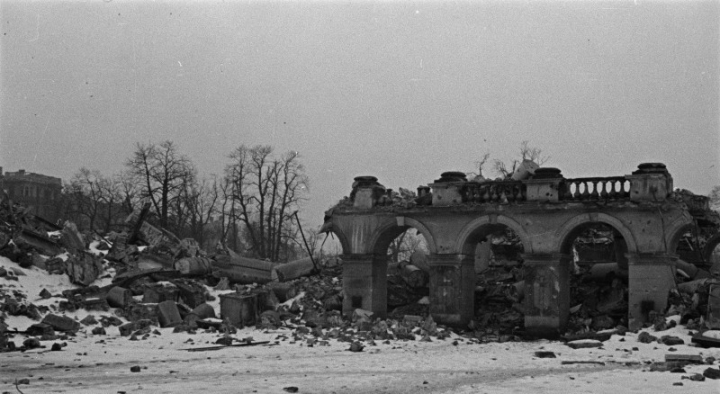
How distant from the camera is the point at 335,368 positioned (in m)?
14.8

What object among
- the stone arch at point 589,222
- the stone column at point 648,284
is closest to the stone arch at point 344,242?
the stone arch at point 589,222

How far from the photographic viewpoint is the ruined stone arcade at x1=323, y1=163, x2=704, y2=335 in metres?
21.9

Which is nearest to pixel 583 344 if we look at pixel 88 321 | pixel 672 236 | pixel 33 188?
pixel 672 236

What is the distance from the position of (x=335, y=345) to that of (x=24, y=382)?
8.31 m

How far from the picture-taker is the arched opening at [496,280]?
24.4 meters

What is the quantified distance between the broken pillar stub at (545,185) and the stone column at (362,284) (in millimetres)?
4980

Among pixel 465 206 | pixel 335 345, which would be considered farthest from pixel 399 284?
pixel 335 345

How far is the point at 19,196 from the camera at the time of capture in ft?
242

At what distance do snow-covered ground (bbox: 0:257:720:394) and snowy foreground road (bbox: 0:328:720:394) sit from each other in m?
0.02

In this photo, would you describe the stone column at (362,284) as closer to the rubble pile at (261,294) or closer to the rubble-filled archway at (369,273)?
the rubble-filled archway at (369,273)

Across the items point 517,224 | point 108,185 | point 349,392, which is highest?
point 108,185

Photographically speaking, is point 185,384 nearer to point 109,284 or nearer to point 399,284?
point 109,284

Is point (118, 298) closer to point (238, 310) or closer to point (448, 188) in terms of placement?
point (238, 310)

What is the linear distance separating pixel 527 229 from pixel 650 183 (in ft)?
11.2
